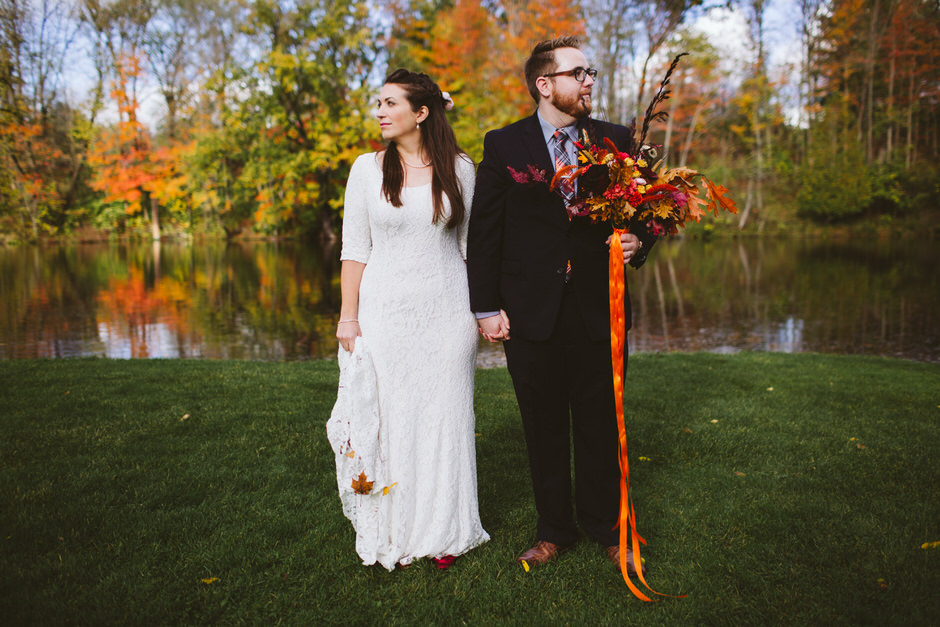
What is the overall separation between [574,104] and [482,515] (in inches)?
90.5

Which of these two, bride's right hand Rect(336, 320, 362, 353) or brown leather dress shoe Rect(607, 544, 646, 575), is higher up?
bride's right hand Rect(336, 320, 362, 353)

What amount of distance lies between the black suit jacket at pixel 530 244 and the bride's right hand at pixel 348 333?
0.62 metres

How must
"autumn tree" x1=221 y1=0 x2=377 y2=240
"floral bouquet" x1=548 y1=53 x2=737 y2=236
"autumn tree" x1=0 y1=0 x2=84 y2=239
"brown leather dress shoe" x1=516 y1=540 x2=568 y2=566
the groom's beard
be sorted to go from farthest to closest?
"autumn tree" x1=221 y1=0 x2=377 y2=240 → "autumn tree" x1=0 y1=0 x2=84 y2=239 → "brown leather dress shoe" x1=516 y1=540 x2=568 y2=566 → the groom's beard → "floral bouquet" x1=548 y1=53 x2=737 y2=236

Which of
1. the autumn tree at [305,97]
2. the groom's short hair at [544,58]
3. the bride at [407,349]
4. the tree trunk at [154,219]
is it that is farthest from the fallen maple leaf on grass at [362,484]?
the tree trunk at [154,219]

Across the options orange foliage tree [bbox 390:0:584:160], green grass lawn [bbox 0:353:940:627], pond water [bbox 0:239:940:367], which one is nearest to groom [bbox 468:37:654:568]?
green grass lawn [bbox 0:353:940:627]

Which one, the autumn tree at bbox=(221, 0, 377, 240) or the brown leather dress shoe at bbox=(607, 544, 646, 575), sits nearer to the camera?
the brown leather dress shoe at bbox=(607, 544, 646, 575)

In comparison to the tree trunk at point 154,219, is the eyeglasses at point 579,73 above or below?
below

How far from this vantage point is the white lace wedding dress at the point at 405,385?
9.43 ft

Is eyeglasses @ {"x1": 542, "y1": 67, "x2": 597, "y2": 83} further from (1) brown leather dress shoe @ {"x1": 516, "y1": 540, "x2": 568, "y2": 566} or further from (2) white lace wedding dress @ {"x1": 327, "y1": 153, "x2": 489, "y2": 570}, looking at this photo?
(1) brown leather dress shoe @ {"x1": 516, "y1": 540, "x2": 568, "y2": 566}

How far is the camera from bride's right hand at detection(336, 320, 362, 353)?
117 inches

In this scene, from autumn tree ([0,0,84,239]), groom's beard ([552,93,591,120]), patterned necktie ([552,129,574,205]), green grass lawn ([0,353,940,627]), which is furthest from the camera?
autumn tree ([0,0,84,239])

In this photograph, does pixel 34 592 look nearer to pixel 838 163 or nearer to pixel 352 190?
pixel 352 190

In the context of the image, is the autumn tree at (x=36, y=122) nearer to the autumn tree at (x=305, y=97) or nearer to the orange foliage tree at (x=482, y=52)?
the autumn tree at (x=305, y=97)

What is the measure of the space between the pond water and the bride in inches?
212
